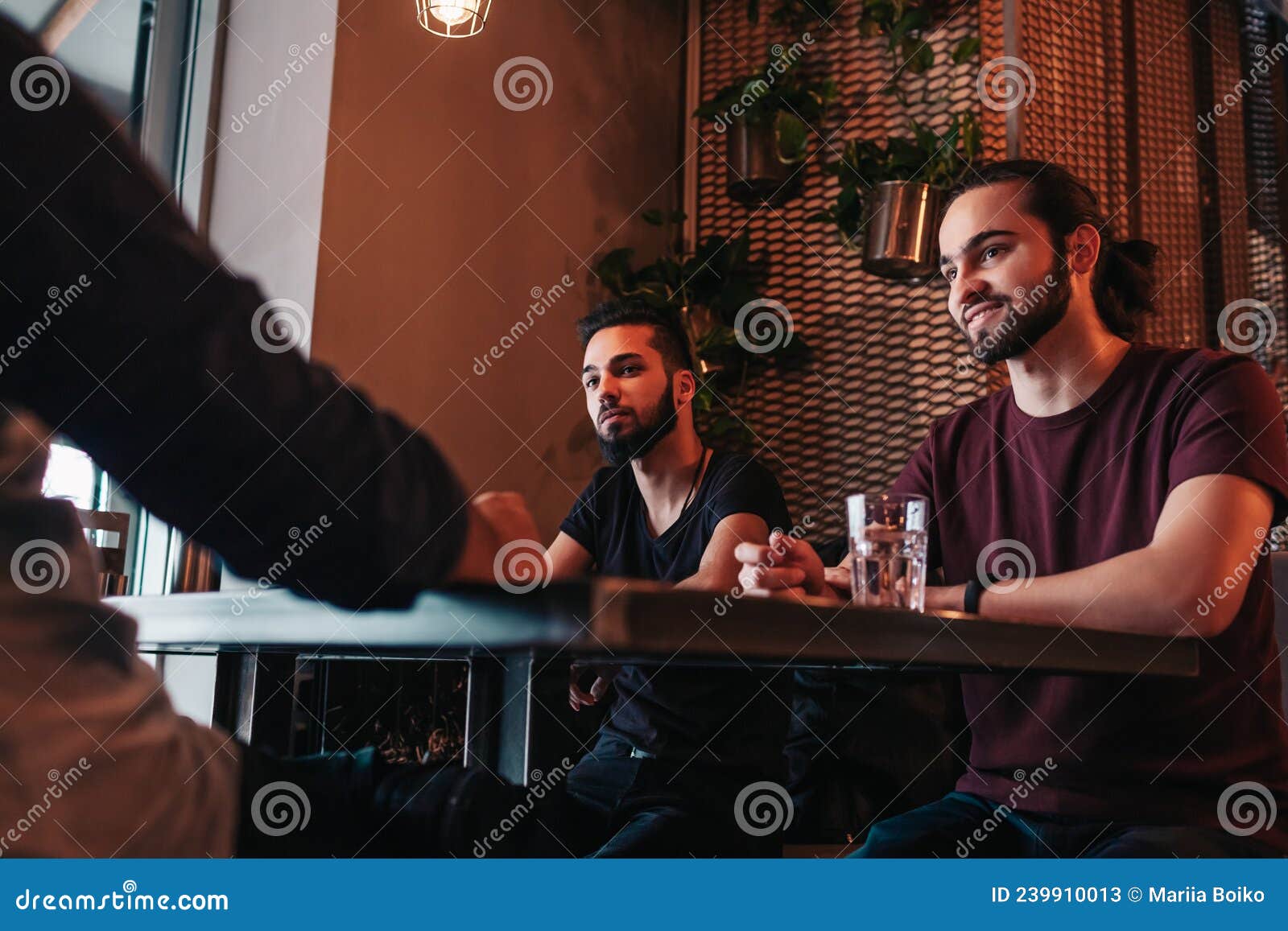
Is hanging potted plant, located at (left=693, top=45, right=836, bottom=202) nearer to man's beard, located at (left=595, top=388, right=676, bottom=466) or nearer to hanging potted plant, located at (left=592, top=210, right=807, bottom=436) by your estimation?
hanging potted plant, located at (left=592, top=210, right=807, bottom=436)

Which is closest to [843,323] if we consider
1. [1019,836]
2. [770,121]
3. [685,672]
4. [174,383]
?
[770,121]

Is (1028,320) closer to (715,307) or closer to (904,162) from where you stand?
(904,162)

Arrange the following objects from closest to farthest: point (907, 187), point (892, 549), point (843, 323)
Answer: point (892, 549), point (907, 187), point (843, 323)

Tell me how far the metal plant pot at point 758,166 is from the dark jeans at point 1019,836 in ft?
8.04

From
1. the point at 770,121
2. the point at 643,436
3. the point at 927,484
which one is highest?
the point at 770,121

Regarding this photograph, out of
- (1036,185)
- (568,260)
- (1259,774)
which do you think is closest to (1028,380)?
(1036,185)

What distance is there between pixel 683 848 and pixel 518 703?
980 millimetres

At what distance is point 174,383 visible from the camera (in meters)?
→ 0.68

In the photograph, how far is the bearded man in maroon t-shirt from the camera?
1.34 m

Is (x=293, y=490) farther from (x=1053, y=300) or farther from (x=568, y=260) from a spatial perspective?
(x=568, y=260)

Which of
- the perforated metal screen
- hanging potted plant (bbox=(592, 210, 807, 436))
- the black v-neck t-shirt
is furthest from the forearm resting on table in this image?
hanging potted plant (bbox=(592, 210, 807, 436))

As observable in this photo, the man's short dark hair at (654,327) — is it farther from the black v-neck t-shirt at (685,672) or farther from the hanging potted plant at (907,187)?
the hanging potted plant at (907,187)

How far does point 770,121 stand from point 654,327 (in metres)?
1.16

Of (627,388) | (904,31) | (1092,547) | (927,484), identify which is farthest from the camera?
(904,31)
